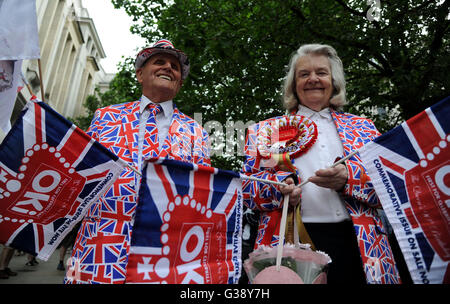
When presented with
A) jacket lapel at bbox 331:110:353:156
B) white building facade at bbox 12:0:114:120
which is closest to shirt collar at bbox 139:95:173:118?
jacket lapel at bbox 331:110:353:156

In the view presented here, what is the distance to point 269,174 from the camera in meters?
1.82

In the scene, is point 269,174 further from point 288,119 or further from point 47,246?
point 47,246

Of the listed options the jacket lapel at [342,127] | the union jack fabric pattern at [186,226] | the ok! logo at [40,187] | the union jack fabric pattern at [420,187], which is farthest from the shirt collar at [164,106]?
the union jack fabric pattern at [420,187]

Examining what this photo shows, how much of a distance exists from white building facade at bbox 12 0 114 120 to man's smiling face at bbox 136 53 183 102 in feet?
36.8

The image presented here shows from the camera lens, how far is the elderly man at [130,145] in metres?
1.61

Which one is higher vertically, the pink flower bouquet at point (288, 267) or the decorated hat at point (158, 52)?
the decorated hat at point (158, 52)

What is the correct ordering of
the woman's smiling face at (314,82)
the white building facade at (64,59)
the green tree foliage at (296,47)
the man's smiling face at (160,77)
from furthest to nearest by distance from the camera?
the white building facade at (64,59) < the green tree foliage at (296,47) < the man's smiling face at (160,77) < the woman's smiling face at (314,82)

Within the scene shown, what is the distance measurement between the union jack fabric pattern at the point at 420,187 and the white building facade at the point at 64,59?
1278cm

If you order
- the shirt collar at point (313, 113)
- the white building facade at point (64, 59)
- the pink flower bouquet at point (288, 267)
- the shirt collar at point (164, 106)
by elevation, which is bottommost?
the pink flower bouquet at point (288, 267)

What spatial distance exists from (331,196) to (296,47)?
4039 millimetres

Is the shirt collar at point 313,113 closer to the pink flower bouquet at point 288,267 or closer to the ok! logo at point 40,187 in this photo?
the pink flower bouquet at point 288,267

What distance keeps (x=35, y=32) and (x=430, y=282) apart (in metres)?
2.60

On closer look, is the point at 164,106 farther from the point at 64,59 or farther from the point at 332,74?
the point at 64,59
